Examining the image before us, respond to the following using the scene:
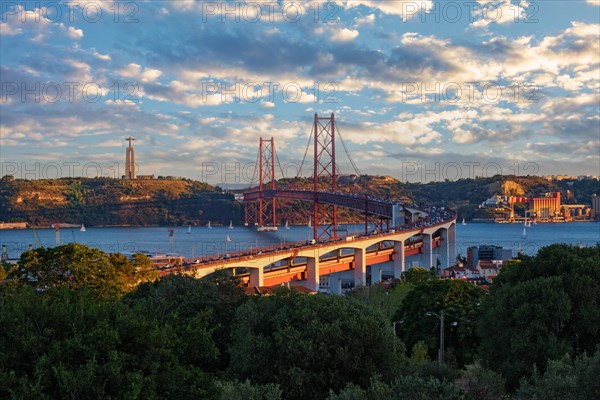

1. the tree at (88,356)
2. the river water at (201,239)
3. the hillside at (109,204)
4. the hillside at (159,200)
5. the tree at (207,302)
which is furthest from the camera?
the hillside at (159,200)

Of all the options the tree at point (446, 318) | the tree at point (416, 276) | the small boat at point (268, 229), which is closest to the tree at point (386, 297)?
the tree at point (416, 276)

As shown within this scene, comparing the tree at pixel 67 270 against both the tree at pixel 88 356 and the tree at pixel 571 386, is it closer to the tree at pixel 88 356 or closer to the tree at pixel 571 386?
the tree at pixel 88 356

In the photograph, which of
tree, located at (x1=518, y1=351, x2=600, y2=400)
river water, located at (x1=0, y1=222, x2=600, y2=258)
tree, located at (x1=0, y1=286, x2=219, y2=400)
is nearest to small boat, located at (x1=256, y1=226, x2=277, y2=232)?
river water, located at (x1=0, y1=222, x2=600, y2=258)

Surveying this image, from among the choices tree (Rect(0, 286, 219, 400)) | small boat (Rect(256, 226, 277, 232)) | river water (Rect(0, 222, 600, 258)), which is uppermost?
tree (Rect(0, 286, 219, 400))

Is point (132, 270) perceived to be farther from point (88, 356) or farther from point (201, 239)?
point (201, 239)

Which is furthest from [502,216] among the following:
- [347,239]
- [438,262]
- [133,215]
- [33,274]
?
[33,274]

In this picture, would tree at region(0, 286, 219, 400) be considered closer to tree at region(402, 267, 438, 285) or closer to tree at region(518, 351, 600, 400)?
tree at region(518, 351, 600, 400)
